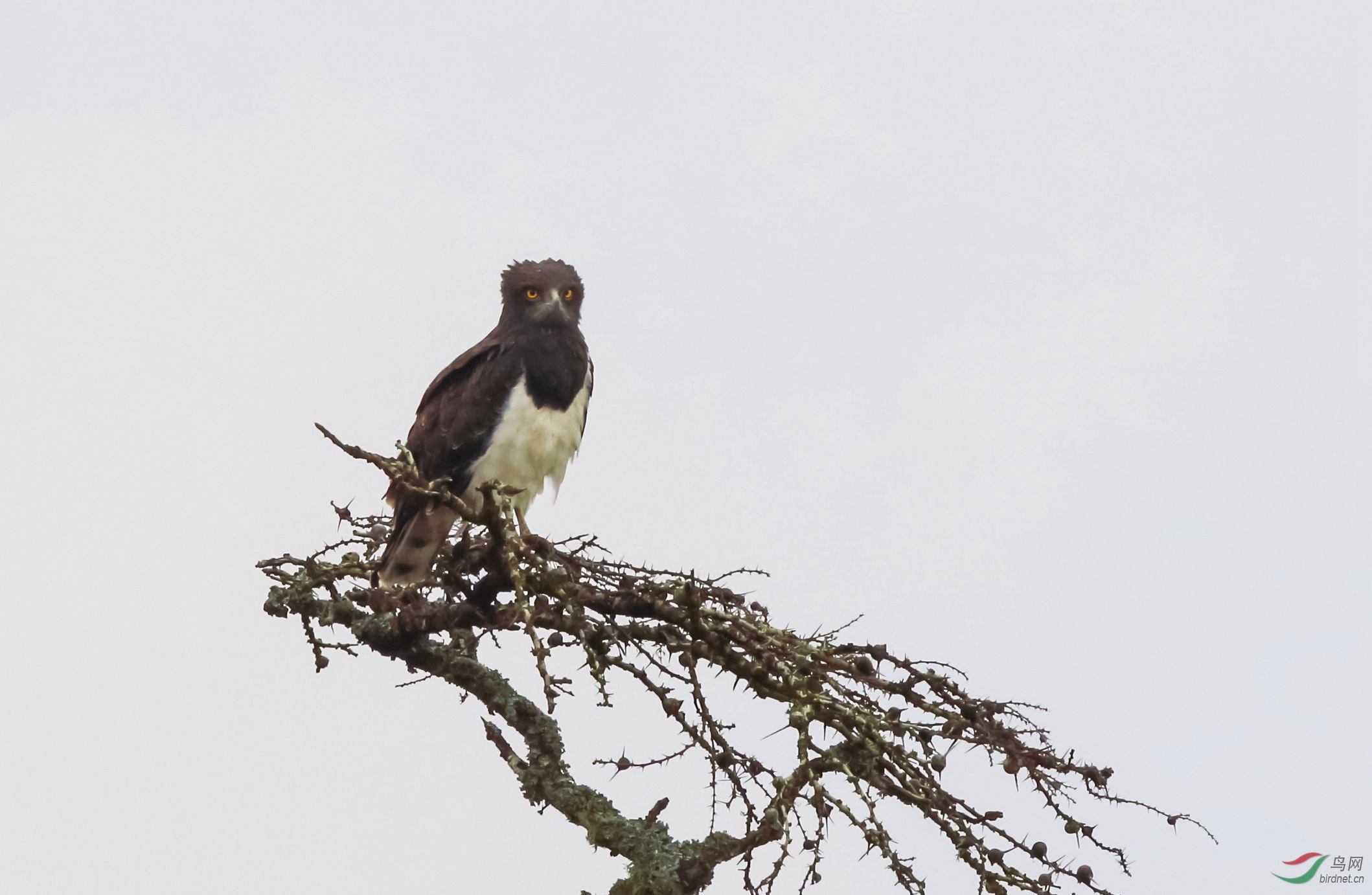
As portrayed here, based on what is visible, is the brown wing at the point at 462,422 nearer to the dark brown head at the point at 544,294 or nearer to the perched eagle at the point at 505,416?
the perched eagle at the point at 505,416

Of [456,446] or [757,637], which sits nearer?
[757,637]

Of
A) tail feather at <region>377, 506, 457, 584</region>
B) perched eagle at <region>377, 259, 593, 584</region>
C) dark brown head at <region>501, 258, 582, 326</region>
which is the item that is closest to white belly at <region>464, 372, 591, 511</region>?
perched eagle at <region>377, 259, 593, 584</region>

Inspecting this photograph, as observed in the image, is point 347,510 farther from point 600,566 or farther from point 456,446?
point 456,446

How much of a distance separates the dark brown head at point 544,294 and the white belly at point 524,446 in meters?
0.40

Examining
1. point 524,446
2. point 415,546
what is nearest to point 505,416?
point 524,446

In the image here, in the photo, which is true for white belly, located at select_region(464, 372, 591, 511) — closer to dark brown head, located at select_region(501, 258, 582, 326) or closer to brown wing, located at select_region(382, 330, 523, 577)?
brown wing, located at select_region(382, 330, 523, 577)

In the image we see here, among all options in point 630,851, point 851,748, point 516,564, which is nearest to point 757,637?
point 851,748

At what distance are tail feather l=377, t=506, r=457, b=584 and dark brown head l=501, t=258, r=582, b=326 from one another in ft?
3.43

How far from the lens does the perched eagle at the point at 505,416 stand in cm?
586

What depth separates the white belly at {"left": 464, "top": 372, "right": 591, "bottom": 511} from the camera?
5938mm

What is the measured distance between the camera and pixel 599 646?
445cm

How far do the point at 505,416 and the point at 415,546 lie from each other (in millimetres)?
680

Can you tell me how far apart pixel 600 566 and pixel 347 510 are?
852mm

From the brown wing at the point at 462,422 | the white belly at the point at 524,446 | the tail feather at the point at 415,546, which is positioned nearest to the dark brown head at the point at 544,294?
the brown wing at the point at 462,422
